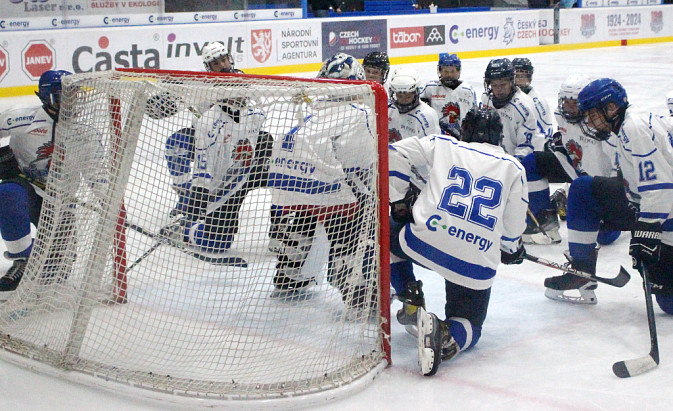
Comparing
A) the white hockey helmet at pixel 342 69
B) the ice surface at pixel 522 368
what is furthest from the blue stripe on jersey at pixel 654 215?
the white hockey helmet at pixel 342 69

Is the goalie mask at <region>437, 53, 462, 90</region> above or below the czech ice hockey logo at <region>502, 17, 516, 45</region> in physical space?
below

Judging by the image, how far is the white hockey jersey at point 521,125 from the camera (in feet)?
14.7

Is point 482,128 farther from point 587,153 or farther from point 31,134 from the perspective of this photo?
point 31,134

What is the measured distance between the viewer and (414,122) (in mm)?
4203

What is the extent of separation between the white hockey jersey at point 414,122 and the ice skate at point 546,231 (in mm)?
742

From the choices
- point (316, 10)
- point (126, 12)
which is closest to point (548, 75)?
point (316, 10)

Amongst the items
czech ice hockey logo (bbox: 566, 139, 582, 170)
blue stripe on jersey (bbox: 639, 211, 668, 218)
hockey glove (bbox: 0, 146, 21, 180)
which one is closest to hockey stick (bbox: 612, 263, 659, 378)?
blue stripe on jersey (bbox: 639, 211, 668, 218)

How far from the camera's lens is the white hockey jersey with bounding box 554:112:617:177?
3.57 metres

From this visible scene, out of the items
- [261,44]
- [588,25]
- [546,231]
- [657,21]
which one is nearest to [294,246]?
[546,231]

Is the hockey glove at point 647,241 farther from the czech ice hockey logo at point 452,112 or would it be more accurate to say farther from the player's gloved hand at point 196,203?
the czech ice hockey logo at point 452,112

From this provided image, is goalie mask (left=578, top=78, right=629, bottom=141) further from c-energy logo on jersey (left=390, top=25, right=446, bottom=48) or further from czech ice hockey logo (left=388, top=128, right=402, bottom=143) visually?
c-energy logo on jersey (left=390, top=25, right=446, bottom=48)

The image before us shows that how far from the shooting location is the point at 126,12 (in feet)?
31.4

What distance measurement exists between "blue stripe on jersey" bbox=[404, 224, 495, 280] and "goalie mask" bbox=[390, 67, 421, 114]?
4.94 ft

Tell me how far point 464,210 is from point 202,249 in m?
0.95
